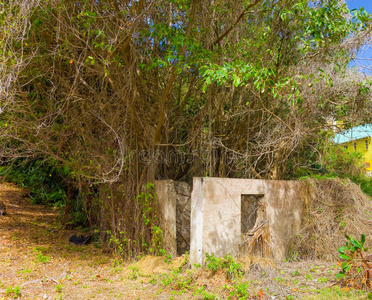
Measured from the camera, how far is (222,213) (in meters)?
5.01

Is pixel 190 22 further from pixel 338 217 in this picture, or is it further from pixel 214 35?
pixel 338 217

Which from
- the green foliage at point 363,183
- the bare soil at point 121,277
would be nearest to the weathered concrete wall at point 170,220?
the bare soil at point 121,277

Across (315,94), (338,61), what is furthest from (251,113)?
(338,61)

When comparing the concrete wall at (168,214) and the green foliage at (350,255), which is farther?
the concrete wall at (168,214)

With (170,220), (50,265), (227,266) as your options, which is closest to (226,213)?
(227,266)

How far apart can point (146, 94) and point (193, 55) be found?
1327 mm

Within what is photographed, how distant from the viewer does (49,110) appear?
20.1 ft

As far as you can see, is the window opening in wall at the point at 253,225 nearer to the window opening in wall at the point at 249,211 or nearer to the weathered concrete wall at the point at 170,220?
the window opening in wall at the point at 249,211

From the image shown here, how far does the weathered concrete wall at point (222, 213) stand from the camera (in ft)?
15.9

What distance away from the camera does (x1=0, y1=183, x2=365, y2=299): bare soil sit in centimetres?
433

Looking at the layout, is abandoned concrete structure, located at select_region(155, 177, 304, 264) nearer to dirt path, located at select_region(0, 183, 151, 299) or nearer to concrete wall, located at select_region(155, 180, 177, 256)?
concrete wall, located at select_region(155, 180, 177, 256)

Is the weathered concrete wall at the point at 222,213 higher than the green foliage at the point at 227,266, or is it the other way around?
the weathered concrete wall at the point at 222,213

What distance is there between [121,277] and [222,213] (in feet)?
5.88

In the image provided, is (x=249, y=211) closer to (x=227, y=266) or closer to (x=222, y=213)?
(x=222, y=213)
